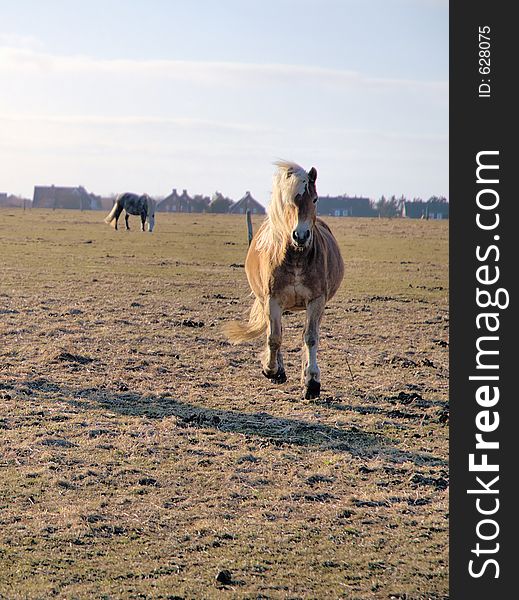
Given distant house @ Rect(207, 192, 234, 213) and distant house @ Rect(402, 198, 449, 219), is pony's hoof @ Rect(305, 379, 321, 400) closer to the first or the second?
distant house @ Rect(207, 192, 234, 213)

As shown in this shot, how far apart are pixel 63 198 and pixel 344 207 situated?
1173 inches

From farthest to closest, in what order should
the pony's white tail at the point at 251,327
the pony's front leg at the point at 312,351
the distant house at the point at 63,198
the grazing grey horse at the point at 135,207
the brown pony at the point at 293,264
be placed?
the distant house at the point at 63,198
the grazing grey horse at the point at 135,207
the pony's white tail at the point at 251,327
the pony's front leg at the point at 312,351
the brown pony at the point at 293,264

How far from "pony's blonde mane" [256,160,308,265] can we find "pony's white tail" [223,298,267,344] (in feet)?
4.12

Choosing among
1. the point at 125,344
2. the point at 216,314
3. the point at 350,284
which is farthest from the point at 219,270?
the point at 125,344

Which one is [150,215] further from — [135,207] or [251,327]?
[251,327]

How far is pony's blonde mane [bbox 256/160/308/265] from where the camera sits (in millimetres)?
7801

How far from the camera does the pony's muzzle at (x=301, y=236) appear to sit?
25.2 ft

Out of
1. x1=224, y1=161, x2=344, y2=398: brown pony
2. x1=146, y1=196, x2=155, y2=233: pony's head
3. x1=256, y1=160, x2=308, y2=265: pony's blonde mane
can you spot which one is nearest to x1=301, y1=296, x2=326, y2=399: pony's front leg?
x1=224, y1=161, x2=344, y2=398: brown pony

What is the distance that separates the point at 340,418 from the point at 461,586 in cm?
366

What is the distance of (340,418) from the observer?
7852 millimetres

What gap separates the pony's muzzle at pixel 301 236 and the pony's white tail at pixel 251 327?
1.89 meters

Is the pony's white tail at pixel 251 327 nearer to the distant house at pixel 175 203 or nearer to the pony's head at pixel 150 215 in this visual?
the pony's head at pixel 150 215

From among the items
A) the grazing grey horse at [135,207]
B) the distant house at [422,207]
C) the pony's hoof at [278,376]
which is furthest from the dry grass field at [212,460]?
the distant house at [422,207]

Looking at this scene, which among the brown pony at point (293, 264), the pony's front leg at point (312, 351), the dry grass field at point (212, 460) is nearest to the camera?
the dry grass field at point (212, 460)
